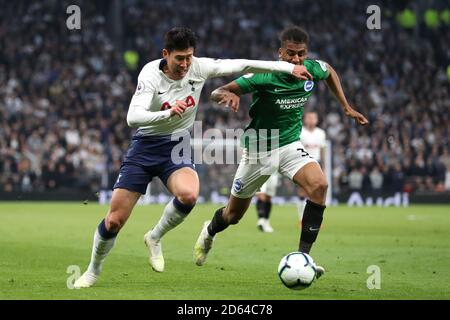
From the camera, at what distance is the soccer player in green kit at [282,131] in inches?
384

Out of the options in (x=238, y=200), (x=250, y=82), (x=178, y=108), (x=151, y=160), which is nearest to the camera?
(x=178, y=108)

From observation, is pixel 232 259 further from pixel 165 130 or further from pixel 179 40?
pixel 179 40

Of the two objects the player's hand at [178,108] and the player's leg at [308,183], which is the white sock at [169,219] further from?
the player's hand at [178,108]

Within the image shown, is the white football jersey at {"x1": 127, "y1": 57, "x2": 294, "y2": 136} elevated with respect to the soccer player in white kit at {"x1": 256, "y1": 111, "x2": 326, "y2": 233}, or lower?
elevated

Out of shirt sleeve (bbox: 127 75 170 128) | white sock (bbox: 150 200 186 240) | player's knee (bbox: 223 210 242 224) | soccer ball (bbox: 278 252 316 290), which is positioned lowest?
A: soccer ball (bbox: 278 252 316 290)

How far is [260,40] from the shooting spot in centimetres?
3403

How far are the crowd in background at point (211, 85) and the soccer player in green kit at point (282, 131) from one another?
16.8 m

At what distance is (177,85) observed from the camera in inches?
359

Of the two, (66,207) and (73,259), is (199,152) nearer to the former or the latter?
(66,207)

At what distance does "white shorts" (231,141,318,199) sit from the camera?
1009cm

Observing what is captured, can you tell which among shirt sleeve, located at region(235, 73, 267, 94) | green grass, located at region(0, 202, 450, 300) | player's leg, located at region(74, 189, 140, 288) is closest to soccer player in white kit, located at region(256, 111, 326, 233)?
green grass, located at region(0, 202, 450, 300)

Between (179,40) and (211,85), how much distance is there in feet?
74.3

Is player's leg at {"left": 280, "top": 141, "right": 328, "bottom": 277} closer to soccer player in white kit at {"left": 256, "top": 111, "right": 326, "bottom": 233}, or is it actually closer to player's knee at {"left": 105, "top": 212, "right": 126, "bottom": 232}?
player's knee at {"left": 105, "top": 212, "right": 126, "bottom": 232}

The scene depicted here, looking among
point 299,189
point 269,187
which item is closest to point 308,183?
point 299,189
